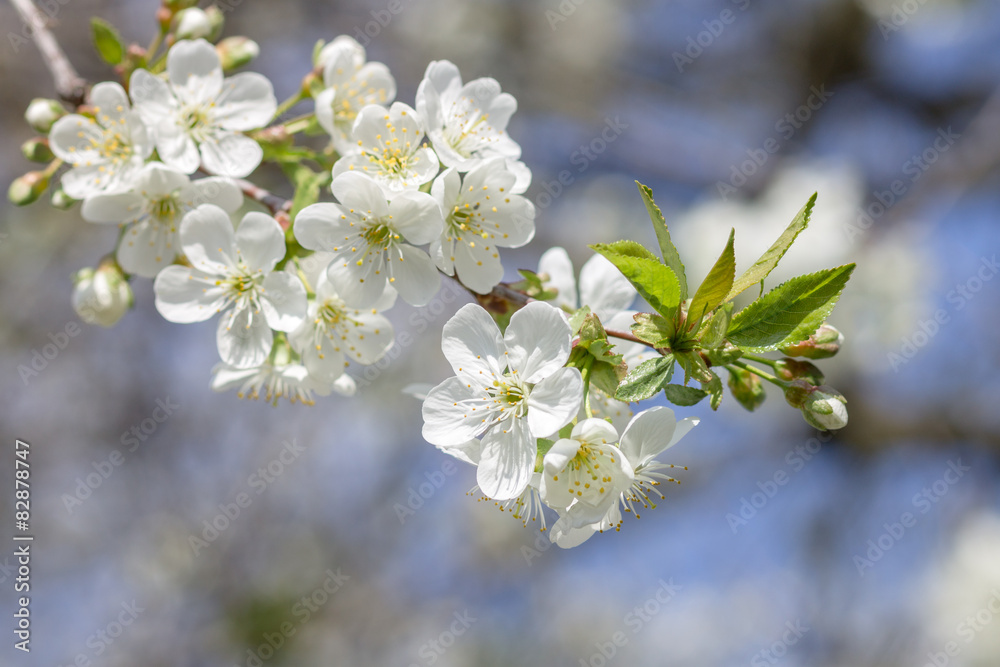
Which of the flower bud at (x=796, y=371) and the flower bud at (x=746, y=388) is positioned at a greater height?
the flower bud at (x=796, y=371)

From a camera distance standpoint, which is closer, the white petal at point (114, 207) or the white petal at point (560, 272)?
the white petal at point (114, 207)

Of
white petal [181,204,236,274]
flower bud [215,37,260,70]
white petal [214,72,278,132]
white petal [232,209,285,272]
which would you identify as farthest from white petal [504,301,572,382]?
flower bud [215,37,260,70]

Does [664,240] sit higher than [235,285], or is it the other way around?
[664,240]

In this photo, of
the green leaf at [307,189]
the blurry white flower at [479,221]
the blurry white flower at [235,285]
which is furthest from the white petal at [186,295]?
the blurry white flower at [479,221]

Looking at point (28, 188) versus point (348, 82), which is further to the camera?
point (348, 82)

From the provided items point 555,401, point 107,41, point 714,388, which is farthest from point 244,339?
point 714,388

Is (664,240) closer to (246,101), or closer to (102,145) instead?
(246,101)

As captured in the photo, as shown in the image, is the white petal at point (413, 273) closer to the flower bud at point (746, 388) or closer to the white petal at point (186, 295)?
the white petal at point (186, 295)

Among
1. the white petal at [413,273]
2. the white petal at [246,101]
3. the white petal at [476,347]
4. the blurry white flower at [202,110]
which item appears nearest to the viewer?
the white petal at [476,347]
